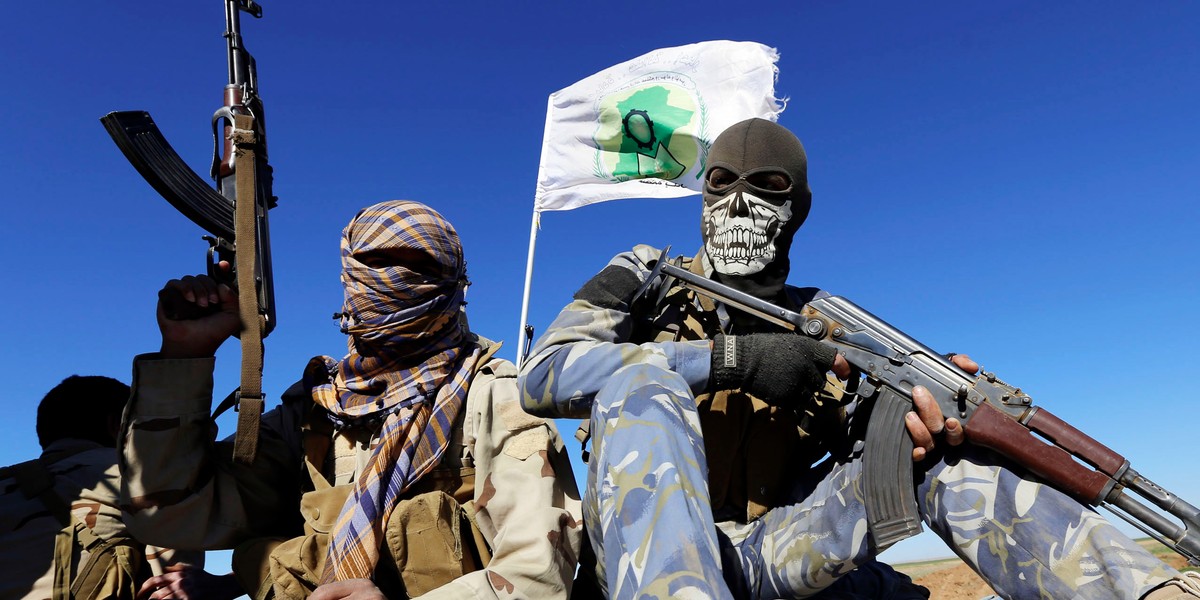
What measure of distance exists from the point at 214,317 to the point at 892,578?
10.2 ft

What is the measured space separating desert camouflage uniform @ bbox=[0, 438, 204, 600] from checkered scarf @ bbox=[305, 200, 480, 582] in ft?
3.53

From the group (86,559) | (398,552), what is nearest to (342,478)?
(398,552)

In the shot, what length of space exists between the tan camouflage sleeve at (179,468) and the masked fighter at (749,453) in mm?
1345

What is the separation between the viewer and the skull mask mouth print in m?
3.38

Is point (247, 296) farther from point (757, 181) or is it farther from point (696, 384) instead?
point (757, 181)

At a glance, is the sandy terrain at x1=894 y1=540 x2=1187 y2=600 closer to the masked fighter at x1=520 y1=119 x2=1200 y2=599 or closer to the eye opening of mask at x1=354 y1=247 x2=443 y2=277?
the masked fighter at x1=520 y1=119 x2=1200 y2=599

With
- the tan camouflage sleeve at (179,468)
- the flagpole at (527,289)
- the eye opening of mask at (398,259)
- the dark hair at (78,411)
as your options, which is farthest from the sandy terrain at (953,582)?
the dark hair at (78,411)

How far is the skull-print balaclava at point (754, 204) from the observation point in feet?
11.1

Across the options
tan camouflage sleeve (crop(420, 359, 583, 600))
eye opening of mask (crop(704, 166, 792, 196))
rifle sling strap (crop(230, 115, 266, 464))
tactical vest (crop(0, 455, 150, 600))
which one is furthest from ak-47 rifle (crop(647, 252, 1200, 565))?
tactical vest (crop(0, 455, 150, 600))

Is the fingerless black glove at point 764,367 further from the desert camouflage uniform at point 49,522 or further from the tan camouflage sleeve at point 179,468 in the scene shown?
the desert camouflage uniform at point 49,522

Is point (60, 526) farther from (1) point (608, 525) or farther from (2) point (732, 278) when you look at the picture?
(2) point (732, 278)

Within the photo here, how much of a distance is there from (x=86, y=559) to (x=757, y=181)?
3352 millimetres

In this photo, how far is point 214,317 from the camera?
313 centimetres

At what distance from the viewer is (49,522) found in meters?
3.35
